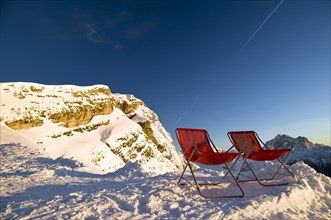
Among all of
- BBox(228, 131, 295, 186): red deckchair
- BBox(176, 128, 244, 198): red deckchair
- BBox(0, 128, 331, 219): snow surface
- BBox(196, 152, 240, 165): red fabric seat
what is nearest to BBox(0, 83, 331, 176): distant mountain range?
BBox(176, 128, 244, 198): red deckchair

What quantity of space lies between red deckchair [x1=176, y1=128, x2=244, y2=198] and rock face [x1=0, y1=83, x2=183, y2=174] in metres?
14.3

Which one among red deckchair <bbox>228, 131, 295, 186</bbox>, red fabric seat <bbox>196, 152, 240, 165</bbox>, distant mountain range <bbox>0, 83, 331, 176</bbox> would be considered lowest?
red fabric seat <bbox>196, 152, 240, 165</bbox>

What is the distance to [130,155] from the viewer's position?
39.2m

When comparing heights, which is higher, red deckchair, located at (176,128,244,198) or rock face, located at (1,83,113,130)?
rock face, located at (1,83,113,130)

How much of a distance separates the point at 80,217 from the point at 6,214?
116 centimetres

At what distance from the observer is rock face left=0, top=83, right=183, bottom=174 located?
2605cm

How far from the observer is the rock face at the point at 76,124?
85.5ft

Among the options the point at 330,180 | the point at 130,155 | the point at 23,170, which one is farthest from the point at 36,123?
the point at 330,180

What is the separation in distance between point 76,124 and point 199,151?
3512 centimetres

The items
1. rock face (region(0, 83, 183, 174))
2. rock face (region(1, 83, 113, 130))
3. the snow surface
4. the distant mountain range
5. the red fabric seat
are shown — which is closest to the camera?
the snow surface

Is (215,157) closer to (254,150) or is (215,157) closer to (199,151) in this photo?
(199,151)

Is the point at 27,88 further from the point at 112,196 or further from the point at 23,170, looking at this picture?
the point at 112,196

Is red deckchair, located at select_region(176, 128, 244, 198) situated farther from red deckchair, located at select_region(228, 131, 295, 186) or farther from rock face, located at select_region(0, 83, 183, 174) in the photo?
rock face, located at select_region(0, 83, 183, 174)

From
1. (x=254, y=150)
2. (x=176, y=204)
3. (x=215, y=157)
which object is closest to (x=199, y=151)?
(x=215, y=157)
